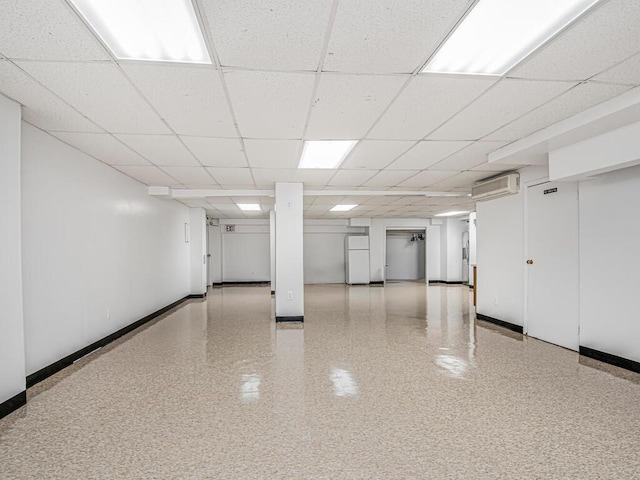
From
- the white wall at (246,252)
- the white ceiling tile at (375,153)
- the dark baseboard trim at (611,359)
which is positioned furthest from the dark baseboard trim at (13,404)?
the white wall at (246,252)

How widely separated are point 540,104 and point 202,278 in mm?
8757

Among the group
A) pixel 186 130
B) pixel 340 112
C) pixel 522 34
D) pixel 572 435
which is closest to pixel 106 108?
pixel 186 130

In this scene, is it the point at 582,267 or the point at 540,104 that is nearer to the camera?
the point at 540,104

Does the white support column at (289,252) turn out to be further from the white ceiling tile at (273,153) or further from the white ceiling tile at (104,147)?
the white ceiling tile at (104,147)

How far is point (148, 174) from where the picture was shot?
577cm

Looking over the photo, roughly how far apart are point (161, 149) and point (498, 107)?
3722mm

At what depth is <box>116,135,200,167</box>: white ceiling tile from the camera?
13.1 ft

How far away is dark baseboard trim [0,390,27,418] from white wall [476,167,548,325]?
6.18 m

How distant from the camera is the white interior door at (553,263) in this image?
4.66m

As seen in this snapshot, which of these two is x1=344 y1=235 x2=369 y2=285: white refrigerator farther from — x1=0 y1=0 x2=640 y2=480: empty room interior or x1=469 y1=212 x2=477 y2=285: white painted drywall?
x1=0 y1=0 x2=640 y2=480: empty room interior

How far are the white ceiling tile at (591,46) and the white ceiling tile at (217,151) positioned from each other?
2954mm

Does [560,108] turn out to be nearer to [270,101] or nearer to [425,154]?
[425,154]

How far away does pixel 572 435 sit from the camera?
8.17 feet

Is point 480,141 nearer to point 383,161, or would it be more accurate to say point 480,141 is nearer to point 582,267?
point 383,161
